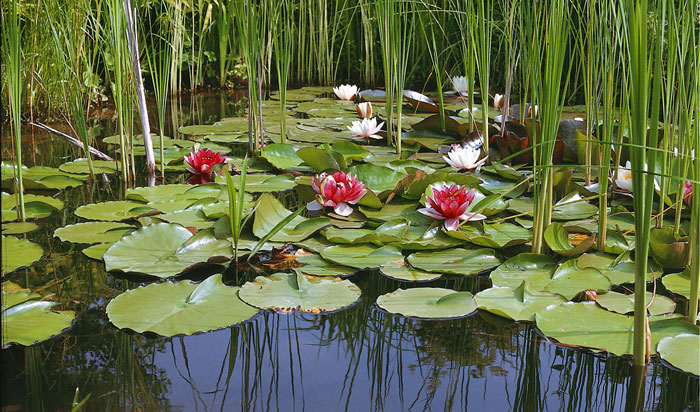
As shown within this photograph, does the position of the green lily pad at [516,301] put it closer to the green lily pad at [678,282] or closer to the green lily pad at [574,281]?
the green lily pad at [574,281]

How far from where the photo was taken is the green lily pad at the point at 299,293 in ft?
4.61

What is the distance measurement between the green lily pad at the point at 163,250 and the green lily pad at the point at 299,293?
7.4 inches

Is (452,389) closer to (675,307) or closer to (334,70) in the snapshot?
(675,307)

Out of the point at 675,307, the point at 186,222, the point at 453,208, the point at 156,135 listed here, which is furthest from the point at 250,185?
the point at 675,307

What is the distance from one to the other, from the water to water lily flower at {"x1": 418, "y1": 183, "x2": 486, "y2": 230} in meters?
0.44

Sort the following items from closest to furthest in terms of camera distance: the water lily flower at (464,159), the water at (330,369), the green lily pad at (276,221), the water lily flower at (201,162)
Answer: the water at (330,369) → the green lily pad at (276,221) → the water lily flower at (464,159) → the water lily flower at (201,162)

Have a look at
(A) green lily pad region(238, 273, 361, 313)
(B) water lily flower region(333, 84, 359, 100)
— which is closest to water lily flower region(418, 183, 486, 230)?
(A) green lily pad region(238, 273, 361, 313)

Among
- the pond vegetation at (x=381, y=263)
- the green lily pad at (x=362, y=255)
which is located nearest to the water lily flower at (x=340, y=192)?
the pond vegetation at (x=381, y=263)

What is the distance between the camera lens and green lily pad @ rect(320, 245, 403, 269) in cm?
163

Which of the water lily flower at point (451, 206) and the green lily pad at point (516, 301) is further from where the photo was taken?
the water lily flower at point (451, 206)

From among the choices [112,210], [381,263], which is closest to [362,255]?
[381,263]

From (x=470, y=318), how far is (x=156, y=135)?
7.03 ft

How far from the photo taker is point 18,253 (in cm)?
166

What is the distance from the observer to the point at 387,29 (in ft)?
8.31
